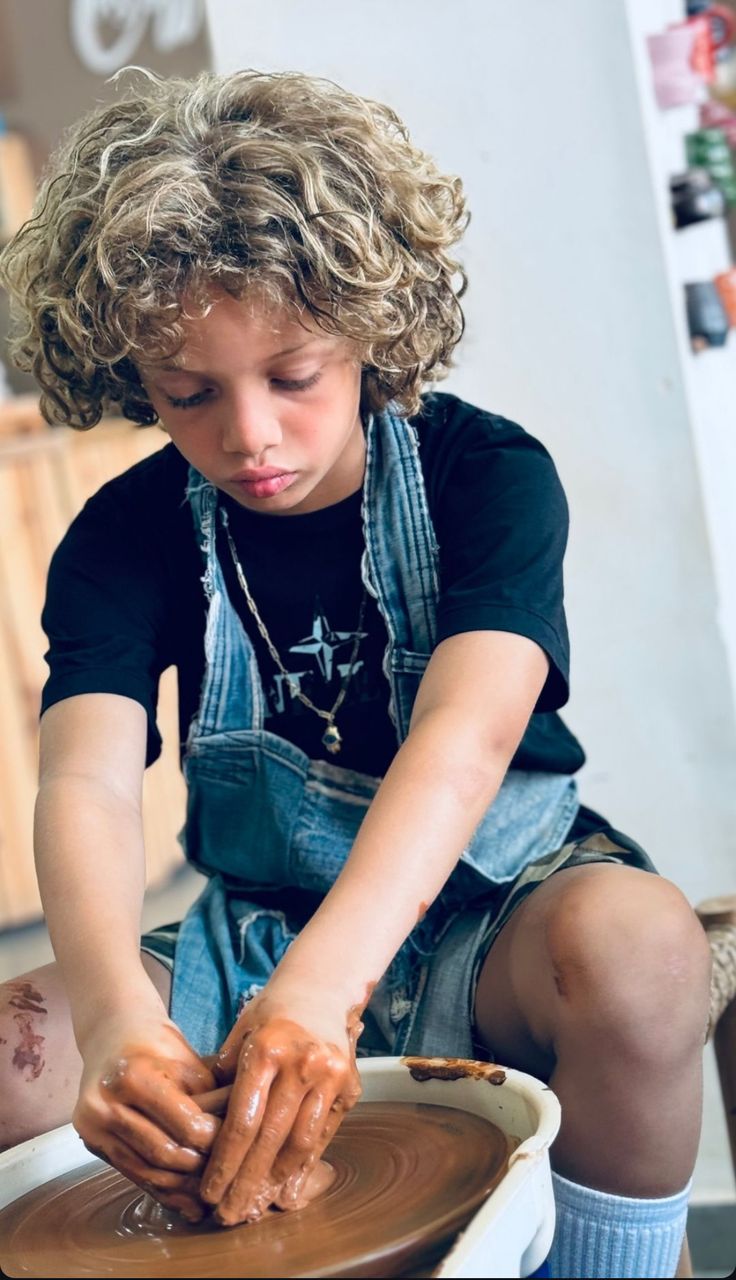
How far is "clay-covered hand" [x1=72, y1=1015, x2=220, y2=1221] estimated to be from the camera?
27.5 inches

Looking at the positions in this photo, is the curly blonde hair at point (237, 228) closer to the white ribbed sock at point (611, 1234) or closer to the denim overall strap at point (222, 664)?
the denim overall strap at point (222, 664)

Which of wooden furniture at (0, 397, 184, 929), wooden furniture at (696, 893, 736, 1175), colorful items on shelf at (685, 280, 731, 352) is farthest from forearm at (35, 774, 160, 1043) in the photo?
wooden furniture at (0, 397, 184, 929)

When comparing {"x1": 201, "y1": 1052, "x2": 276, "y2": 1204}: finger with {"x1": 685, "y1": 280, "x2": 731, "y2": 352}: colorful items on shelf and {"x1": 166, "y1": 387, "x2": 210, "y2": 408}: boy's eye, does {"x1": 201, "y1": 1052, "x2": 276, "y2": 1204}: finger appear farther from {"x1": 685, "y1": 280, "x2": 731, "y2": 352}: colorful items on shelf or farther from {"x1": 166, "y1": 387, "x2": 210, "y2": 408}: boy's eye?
{"x1": 685, "y1": 280, "x2": 731, "y2": 352}: colorful items on shelf

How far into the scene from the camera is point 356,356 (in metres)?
0.98

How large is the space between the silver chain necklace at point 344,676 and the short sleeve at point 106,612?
2.5 inches

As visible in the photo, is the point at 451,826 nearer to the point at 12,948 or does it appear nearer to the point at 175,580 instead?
the point at 175,580

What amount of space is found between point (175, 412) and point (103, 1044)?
0.40 m

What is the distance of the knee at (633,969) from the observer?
32.2 inches

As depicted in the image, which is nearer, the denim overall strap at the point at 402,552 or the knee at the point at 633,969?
the knee at the point at 633,969

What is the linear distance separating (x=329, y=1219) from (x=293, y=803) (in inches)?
16.1

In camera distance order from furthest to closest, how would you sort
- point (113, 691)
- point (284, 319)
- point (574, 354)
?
point (574, 354), point (113, 691), point (284, 319)

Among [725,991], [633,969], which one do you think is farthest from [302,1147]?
[725,991]

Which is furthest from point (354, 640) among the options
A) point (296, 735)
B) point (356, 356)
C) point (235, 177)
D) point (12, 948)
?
point (12, 948)

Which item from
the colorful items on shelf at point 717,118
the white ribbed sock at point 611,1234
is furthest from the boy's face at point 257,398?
the colorful items on shelf at point 717,118
